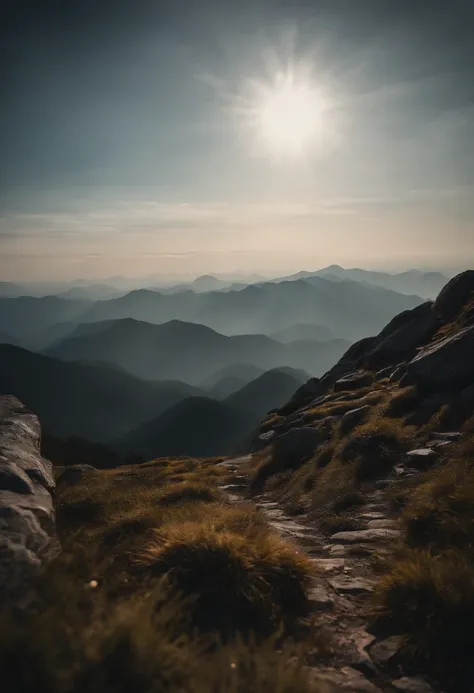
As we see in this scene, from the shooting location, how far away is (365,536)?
395 inches

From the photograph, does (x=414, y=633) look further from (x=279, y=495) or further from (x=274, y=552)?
(x=279, y=495)

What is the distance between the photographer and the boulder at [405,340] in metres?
33.9

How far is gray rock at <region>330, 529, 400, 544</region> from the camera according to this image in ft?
31.6

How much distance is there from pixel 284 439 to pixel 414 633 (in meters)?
16.6

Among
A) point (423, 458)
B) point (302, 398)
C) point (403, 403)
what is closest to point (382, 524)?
point (423, 458)

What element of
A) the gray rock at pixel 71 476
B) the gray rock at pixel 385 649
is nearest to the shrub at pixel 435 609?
the gray rock at pixel 385 649

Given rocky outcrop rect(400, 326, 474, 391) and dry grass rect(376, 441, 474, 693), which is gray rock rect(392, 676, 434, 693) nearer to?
dry grass rect(376, 441, 474, 693)

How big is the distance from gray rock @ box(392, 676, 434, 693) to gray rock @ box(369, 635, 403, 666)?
13.0 inches

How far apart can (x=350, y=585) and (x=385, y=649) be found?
2085 millimetres

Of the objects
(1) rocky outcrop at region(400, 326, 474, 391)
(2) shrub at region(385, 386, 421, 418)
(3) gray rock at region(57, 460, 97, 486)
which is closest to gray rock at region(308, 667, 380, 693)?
(2) shrub at region(385, 386, 421, 418)

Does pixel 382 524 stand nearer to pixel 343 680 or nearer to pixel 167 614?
pixel 343 680

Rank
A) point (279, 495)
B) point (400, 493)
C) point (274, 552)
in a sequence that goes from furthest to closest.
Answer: point (279, 495) < point (400, 493) < point (274, 552)

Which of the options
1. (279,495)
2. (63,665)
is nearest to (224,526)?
(63,665)

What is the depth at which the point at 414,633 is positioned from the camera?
555cm
